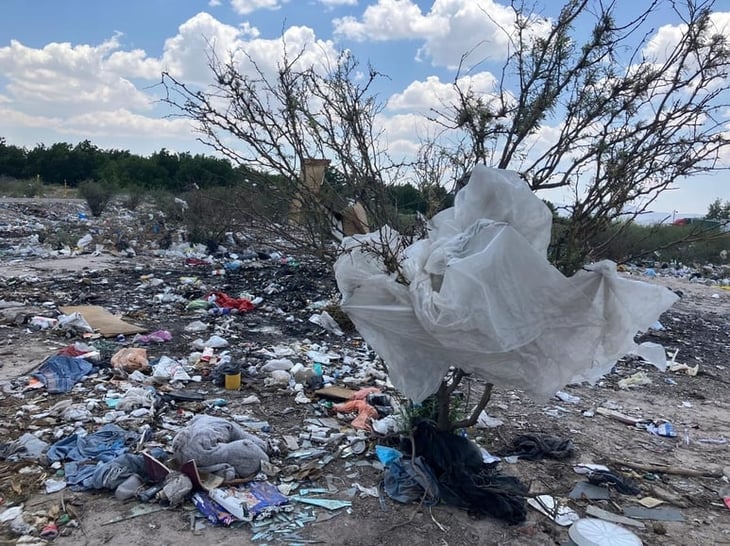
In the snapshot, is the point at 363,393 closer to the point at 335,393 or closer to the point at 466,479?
the point at 335,393

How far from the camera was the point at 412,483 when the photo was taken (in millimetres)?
2797

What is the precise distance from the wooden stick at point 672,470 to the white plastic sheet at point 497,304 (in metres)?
1.40

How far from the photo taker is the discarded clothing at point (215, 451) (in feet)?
9.40

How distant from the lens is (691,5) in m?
2.38

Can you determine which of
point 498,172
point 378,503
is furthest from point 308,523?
point 498,172

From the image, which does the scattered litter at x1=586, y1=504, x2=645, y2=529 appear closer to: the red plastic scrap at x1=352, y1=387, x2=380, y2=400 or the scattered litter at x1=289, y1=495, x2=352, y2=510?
the scattered litter at x1=289, y1=495, x2=352, y2=510

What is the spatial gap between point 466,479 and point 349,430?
3.39 feet

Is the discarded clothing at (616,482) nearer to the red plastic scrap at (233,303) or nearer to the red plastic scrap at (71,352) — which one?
the red plastic scrap at (71,352)

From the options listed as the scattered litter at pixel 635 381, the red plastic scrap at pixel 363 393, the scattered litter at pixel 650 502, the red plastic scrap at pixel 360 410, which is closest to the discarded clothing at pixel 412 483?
the red plastic scrap at pixel 360 410

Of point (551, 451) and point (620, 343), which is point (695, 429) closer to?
point (551, 451)

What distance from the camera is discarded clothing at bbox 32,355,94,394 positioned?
4.11 metres

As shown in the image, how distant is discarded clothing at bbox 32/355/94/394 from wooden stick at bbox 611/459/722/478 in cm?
368

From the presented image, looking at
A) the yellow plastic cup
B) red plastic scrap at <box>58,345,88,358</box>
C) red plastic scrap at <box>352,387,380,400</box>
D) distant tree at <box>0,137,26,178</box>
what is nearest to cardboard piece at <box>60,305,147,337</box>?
red plastic scrap at <box>58,345,88,358</box>

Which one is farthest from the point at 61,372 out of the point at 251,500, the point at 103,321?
the point at 251,500
